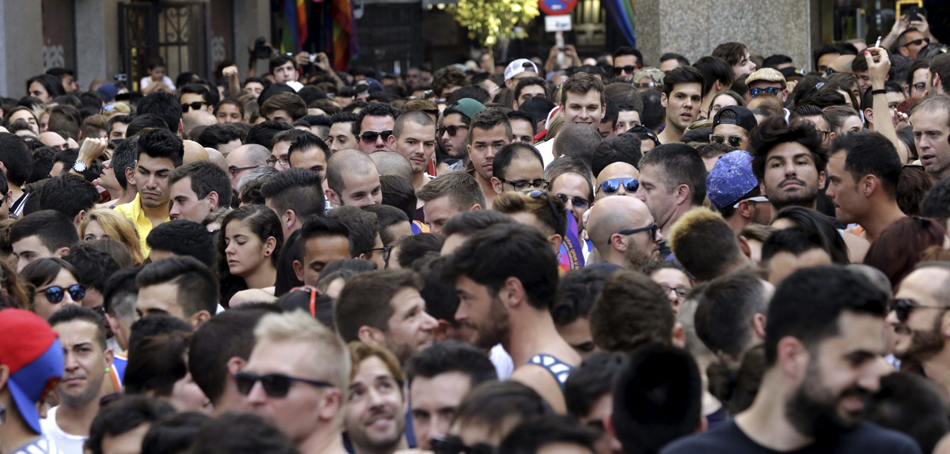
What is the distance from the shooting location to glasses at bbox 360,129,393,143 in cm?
939

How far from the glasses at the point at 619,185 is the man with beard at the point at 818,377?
13.3ft

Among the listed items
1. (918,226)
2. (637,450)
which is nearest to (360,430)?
(637,450)

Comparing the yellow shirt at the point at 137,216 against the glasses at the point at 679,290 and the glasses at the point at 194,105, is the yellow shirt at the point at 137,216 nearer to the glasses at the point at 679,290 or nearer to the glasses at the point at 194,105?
the glasses at the point at 679,290

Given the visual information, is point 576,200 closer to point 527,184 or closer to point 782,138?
point 527,184

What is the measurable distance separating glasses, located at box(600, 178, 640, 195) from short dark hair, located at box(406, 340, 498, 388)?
3.35 meters

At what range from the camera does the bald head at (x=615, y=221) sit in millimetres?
5840

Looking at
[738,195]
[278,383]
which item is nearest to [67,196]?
[738,195]

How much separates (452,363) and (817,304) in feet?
4.14

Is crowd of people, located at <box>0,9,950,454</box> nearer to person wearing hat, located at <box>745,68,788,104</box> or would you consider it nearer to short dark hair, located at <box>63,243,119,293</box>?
short dark hair, located at <box>63,243,119,293</box>

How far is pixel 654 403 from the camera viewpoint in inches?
122

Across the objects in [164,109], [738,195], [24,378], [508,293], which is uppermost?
[164,109]

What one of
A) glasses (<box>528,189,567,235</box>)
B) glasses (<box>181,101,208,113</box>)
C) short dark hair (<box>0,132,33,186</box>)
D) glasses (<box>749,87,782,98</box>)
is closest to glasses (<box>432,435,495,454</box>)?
glasses (<box>528,189,567,235</box>)

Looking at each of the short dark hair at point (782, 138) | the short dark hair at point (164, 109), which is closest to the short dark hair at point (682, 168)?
the short dark hair at point (782, 138)

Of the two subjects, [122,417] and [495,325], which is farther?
[495,325]
